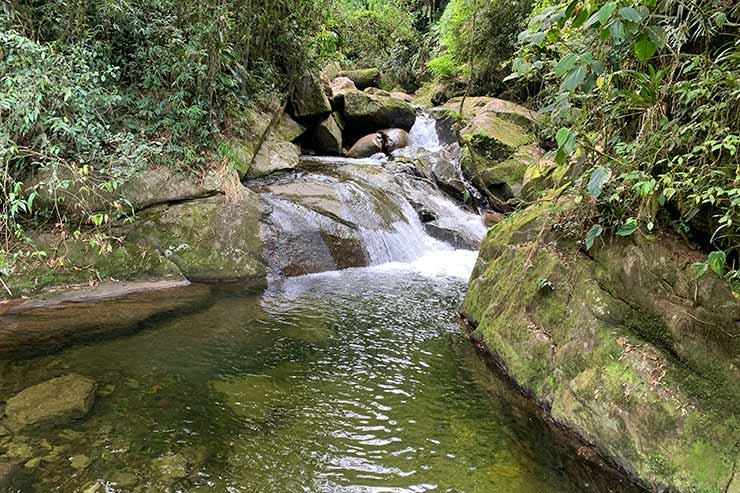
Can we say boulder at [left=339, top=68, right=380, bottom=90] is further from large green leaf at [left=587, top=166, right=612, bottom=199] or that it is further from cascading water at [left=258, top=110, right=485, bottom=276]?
large green leaf at [left=587, top=166, right=612, bottom=199]

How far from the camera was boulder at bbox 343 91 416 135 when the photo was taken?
14719mm

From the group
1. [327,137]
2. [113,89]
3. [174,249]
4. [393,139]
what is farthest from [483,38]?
[174,249]

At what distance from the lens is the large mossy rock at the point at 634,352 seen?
3012 millimetres

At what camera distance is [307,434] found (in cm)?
356

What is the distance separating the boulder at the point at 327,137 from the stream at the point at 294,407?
24.8 feet

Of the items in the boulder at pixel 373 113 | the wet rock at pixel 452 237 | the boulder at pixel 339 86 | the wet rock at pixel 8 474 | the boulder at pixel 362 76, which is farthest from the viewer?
the boulder at pixel 362 76

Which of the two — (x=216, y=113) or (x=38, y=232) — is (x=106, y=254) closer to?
(x=38, y=232)

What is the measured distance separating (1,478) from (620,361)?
435 cm

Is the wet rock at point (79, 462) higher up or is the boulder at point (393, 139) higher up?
the boulder at point (393, 139)

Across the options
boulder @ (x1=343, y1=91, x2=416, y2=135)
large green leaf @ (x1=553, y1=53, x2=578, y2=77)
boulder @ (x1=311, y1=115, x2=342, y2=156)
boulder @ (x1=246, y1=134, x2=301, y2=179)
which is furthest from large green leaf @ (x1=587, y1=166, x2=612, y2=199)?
boulder @ (x1=343, y1=91, x2=416, y2=135)

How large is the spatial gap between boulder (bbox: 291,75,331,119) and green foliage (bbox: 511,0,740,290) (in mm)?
9509

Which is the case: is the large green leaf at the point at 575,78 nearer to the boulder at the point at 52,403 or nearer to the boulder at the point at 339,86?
the boulder at the point at 52,403

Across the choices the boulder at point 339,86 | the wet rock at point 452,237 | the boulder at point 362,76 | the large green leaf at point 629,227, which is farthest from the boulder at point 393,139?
the large green leaf at point 629,227

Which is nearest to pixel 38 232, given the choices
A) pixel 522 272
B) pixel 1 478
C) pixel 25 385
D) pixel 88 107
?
pixel 88 107
